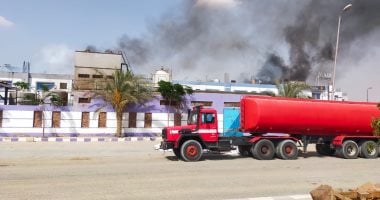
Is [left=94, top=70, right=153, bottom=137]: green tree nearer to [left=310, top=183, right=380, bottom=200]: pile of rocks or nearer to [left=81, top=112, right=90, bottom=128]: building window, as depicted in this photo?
[left=81, top=112, right=90, bottom=128]: building window

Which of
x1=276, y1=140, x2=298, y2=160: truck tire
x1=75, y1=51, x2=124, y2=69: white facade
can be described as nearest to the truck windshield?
x1=276, y1=140, x2=298, y2=160: truck tire

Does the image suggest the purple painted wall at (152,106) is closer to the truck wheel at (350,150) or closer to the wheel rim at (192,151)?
the truck wheel at (350,150)

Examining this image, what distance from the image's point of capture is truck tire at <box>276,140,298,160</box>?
21.1 m

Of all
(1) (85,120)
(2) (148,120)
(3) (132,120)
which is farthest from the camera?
(2) (148,120)

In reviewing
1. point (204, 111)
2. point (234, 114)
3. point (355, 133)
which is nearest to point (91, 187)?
point (204, 111)

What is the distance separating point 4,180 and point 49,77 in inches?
2356

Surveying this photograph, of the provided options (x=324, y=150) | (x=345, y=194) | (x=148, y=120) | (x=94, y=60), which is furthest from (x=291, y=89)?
(x=345, y=194)

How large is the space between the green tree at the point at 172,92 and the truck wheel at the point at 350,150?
58.2ft

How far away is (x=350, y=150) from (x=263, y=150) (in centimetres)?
501

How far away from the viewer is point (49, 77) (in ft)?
230

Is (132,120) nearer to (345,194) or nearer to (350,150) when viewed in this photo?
(350,150)

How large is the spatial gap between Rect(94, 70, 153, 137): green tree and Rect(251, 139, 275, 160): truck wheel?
52.1 feet

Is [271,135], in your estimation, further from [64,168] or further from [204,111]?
[64,168]

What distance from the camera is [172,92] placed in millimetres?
36969
